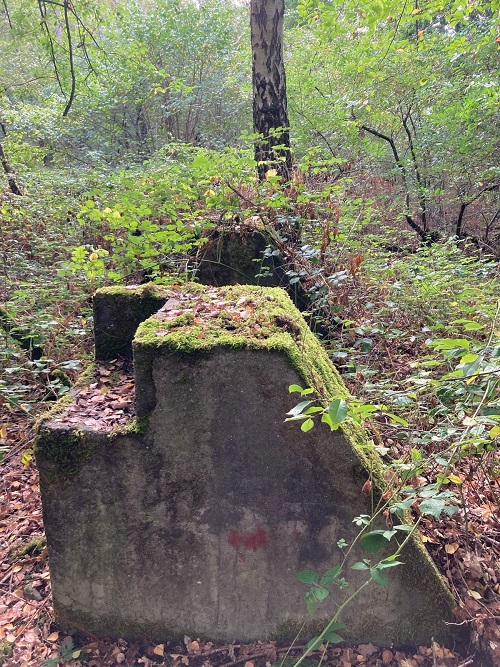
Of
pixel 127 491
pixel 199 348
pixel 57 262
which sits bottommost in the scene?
pixel 127 491

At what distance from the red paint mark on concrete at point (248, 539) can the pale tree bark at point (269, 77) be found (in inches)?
177

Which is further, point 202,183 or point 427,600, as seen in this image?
point 202,183

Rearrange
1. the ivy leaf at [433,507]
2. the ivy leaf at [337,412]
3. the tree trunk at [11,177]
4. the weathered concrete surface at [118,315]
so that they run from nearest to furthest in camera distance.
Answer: the ivy leaf at [337,412] → the ivy leaf at [433,507] → the weathered concrete surface at [118,315] → the tree trunk at [11,177]

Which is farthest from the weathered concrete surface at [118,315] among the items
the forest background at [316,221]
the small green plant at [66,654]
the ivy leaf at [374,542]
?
the ivy leaf at [374,542]

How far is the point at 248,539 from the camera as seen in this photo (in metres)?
2.31

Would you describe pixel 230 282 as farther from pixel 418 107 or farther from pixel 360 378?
pixel 418 107

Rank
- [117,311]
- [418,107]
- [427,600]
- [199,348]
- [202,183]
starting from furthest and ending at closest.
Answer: [418,107] → [202,183] → [117,311] → [427,600] → [199,348]

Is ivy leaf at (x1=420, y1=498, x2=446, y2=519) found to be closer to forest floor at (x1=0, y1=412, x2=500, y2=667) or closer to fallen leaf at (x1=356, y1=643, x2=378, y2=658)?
forest floor at (x1=0, y1=412, x2=500, y2=667)

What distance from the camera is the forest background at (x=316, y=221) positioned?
2463mm

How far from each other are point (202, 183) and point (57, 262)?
2761 mm

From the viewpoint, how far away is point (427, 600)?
89.5 inches

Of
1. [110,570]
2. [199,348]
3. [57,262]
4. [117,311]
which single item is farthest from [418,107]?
[110,570]

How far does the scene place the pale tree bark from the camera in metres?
5.64

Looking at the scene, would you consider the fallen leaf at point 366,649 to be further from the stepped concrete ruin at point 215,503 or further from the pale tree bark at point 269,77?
the pale tree bark at point 269,77
